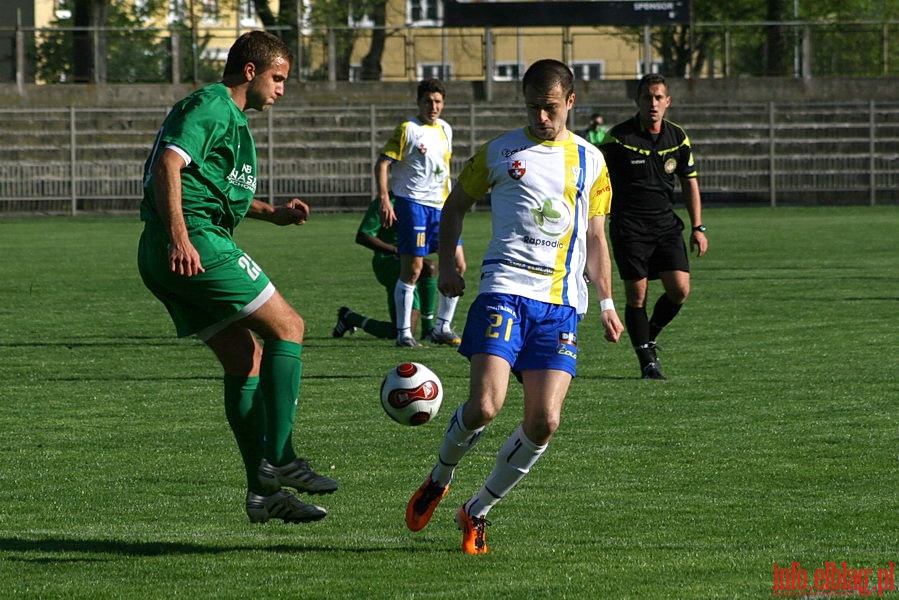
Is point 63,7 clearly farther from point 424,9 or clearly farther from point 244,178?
point 244,178

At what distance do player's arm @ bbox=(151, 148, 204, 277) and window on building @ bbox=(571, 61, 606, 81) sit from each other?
36.0 metres

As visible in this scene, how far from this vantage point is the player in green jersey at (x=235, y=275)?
5.76m

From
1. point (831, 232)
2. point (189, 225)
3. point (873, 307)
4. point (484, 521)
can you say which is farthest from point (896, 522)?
point (831, 232)

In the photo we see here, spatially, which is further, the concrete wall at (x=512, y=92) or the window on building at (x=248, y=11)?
the window on building at (x=248, y=11)

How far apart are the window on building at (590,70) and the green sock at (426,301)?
28.3 m

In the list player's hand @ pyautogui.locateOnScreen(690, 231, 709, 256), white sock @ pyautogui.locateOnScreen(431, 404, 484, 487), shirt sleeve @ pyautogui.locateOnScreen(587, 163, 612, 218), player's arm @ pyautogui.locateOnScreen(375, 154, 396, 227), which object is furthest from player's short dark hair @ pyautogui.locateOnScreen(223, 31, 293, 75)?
player's arm @ pyautogui.locateOnScreen(375, 154, 396, 227)

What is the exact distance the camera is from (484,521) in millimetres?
5656

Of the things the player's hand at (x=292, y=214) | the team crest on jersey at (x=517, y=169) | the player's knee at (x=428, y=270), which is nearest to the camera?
the team crest on jersey at (x=517, y=169)

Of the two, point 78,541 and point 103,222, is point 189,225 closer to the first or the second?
point 78,541

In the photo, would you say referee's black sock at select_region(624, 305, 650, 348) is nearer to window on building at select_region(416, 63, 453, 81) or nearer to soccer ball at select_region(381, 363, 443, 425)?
soccer ball at select_region(381, 363, 443, 425)

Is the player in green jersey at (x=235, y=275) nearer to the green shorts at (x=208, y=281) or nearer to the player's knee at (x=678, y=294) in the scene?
the green shorts at (x=208, y=281)

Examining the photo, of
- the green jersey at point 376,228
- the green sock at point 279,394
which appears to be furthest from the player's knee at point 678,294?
the green sock at point 279,394

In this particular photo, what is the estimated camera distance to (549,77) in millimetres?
5781

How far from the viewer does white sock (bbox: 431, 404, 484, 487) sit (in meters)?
5.71
